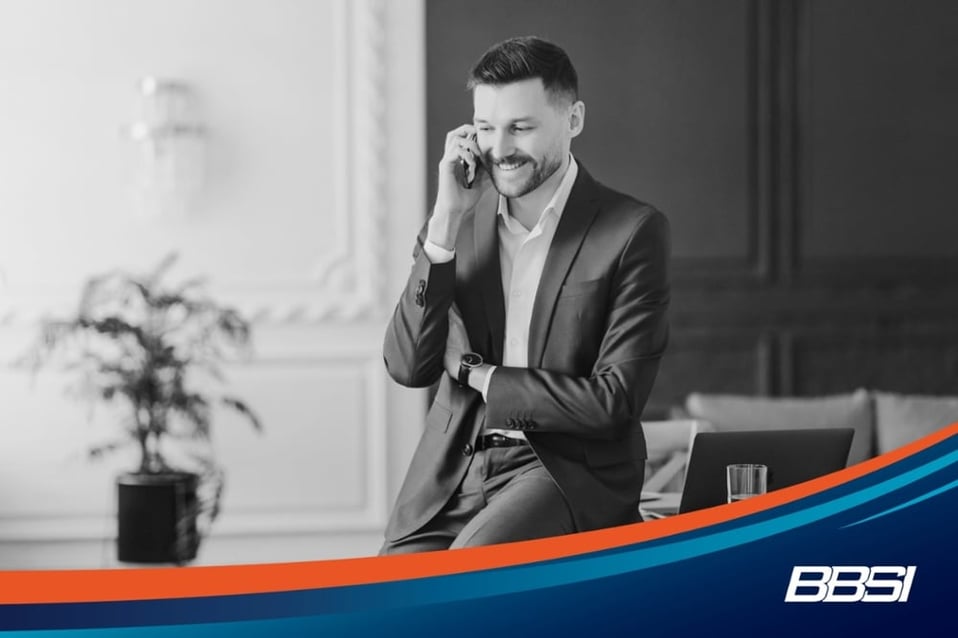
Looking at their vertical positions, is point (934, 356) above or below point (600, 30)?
below

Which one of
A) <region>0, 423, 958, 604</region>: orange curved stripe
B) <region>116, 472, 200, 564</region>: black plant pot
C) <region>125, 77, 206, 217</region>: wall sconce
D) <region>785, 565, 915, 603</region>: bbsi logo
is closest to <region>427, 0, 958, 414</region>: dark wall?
<region>125, 77, 206, 217</region>: wall sconce

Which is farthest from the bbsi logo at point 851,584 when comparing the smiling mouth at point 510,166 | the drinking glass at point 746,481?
the smiling mouth at point 510,166

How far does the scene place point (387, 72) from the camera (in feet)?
16.0

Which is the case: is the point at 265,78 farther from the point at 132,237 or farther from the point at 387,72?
the point at 132,237


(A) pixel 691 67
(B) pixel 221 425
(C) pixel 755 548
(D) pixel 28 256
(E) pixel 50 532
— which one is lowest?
(E) pixel 50 532

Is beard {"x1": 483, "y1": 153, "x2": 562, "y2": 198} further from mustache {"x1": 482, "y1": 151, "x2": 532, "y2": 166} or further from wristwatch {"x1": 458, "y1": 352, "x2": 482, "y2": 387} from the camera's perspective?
wristwatch {"x1": 458, "y1": 352, "x2": 482, "y2": 387}

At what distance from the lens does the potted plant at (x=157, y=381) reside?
437 centimetres

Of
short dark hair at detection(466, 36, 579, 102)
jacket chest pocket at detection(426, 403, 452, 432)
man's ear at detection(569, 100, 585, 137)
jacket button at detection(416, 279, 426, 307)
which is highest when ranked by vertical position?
short dark hair at detection(466, 36, 579, 102)

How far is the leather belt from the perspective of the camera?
2094 mm

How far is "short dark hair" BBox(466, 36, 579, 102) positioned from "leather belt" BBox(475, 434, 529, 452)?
21.2 inches

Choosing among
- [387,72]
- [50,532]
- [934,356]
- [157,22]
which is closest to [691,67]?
[387,72]

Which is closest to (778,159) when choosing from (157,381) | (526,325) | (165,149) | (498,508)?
(165,149)

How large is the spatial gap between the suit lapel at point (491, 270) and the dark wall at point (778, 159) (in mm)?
2788

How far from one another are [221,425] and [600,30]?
6.55ft
